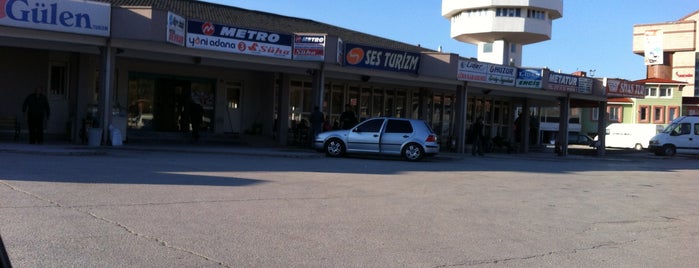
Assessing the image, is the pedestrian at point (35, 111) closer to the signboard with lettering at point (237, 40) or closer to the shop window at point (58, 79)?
the shop window at point (58, 79)

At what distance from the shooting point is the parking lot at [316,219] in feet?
19.1

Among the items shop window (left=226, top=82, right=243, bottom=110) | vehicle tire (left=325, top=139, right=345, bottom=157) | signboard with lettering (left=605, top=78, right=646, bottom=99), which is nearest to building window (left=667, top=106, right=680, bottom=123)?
signboard with lettering (left=605, top=78, right=646, bottom=99)

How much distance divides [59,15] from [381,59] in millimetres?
10822

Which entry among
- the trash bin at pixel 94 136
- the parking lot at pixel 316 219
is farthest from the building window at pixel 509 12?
the trash bin at pixel 94 136

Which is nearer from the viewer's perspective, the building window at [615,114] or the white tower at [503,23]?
the white tower at [503,23]

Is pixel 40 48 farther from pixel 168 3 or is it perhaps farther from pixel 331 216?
pixel 331 216

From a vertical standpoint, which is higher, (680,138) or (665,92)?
(665,92)

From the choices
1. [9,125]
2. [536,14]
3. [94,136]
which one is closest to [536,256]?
[94,136]

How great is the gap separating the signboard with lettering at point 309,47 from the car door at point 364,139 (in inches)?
114

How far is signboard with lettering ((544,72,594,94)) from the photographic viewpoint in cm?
2824

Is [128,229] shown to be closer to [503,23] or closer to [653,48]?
[503,23]

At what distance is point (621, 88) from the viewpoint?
32.1 metres

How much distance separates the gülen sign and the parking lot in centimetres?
417

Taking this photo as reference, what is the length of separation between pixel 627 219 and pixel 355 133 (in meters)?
11.3
